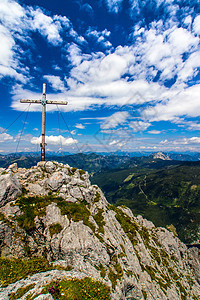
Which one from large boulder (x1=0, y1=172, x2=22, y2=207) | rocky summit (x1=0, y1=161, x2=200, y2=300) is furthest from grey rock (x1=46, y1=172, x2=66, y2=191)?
large boulder (x1=0, y1=172, x2=22, y2=207)

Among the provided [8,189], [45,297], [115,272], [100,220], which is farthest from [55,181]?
[45,297]

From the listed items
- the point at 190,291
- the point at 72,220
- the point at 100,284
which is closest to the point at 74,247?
the point at 72,220

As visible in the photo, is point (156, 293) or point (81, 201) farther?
point (156, 293)

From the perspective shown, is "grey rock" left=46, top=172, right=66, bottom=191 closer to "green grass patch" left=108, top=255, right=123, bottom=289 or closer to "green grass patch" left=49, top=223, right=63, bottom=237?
"green grass patch" left=49, top=223, right=63, bottom=237

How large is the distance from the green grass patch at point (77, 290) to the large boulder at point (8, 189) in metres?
15.5

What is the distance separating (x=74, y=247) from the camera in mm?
20953

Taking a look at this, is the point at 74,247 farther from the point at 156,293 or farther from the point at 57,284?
the point at 156,293

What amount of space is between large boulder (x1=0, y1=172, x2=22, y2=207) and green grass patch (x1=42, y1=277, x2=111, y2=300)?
15489 mm

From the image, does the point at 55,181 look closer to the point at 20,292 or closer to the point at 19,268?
the point at 19,268

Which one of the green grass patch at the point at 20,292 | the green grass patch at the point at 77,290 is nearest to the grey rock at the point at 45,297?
the green grass patch at the point at 77,290

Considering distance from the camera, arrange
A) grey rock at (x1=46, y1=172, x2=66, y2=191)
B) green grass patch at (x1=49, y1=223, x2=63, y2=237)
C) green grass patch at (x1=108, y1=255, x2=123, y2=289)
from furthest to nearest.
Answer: grey rock at (x1=46, y1=172, x2=66, y2=191), green grass patch at (x1=49, y1=223, x2=63, y2=237), green grass patch at (x1=108, y1=255, x2=123, y2=289)

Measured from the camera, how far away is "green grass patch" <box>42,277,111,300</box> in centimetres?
1205

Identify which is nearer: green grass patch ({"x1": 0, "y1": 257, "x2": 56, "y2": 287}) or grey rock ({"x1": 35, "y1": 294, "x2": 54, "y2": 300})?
grey rock ({"x1": 35, "y1": 294, "x2": 54, "y2": 300})

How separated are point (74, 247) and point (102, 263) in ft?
18.3
